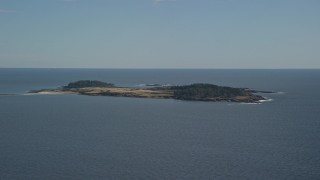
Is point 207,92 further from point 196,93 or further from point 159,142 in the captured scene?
point 159,142

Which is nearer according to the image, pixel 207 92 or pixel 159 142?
pixel 159 142

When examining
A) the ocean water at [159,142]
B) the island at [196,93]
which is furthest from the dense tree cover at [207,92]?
the ocean water at [159,142]

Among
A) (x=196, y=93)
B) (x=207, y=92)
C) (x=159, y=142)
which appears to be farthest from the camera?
(x=196, y=93)

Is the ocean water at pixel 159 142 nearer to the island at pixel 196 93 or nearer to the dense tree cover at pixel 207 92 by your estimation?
the island at pixel 196 93

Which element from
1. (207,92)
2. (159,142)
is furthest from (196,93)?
(159,142)

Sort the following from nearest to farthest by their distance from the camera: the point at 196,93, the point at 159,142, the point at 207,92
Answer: the point at 159,142 → the point at 207,92 → the point at 196,93

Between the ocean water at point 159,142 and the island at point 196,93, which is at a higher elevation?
the island at point 196,93

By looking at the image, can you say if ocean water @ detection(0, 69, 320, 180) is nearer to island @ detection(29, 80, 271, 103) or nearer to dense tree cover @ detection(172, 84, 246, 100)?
island @ detection(29, 80, 271, 103)

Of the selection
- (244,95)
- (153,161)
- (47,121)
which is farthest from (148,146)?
(244,95)

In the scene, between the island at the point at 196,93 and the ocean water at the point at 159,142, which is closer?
the ocean water at the point at 159,142
